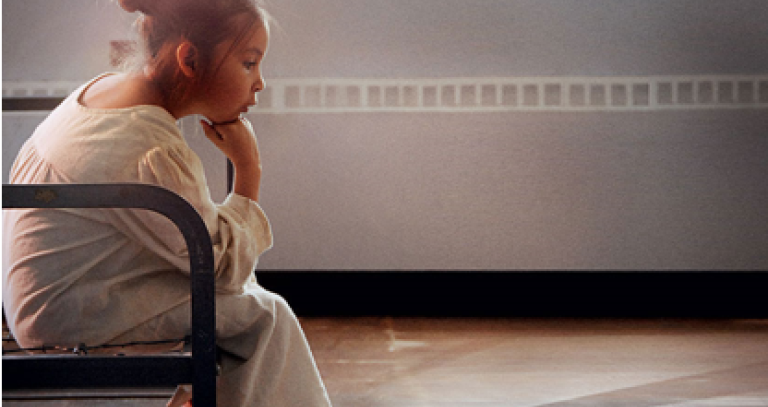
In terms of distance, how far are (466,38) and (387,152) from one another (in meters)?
0.49

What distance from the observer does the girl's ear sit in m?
0.77

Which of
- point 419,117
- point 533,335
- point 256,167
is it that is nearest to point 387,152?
point 419,117

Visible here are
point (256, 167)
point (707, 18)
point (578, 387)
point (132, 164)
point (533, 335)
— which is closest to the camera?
point (132, 164)

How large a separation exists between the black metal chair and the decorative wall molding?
2072mm

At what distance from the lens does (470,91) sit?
8.82 ft

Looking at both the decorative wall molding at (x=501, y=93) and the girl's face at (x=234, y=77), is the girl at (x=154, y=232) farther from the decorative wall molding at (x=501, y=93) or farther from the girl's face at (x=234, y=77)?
the decorative wall molding at (x=501, y=93)

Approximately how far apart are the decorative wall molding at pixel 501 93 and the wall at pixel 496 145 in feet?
0.09

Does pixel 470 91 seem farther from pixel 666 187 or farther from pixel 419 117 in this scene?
pixel 666 187

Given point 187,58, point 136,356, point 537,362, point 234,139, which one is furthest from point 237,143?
point 537,362

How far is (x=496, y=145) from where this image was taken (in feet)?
8.83

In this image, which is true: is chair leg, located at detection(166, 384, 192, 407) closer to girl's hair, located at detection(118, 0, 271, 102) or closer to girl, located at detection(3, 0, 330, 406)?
girl, located at detection(3, 0, 330, 406)

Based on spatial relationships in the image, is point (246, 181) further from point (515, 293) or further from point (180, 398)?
point (515, 293)

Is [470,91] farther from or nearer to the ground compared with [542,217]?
farther from the ground

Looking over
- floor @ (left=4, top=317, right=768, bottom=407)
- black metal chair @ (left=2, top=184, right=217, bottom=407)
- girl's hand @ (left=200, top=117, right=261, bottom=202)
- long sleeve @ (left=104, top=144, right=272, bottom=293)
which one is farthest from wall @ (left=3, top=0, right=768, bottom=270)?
black metal chair @ (left=2, top=184, right=217, bottom=407)
